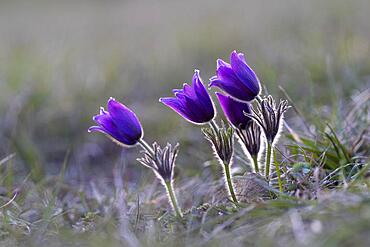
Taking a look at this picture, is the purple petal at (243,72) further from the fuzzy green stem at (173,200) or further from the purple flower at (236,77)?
the fuzzy green stem at (173,200)

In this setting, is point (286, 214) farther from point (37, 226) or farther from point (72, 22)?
point (72, 22)

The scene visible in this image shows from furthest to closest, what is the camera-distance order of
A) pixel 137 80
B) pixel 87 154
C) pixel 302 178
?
pixel 137 80, pixel 87 154, pixel 302 178

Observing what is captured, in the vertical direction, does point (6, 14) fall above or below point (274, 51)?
above

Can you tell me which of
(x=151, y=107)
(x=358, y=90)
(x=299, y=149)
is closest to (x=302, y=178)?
(x=299, y=149)

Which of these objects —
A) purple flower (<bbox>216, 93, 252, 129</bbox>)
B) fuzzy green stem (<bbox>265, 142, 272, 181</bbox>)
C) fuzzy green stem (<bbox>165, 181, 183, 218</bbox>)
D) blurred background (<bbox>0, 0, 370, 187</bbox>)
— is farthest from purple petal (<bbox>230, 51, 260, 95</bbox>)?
blurred background (<bbox>0, 0, 370, 187</bbox>)

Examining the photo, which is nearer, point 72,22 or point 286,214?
point 286,214

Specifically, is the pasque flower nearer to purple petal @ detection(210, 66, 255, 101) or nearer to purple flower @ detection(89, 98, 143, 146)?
purple flower @ detection(89, 98, 143, 146)

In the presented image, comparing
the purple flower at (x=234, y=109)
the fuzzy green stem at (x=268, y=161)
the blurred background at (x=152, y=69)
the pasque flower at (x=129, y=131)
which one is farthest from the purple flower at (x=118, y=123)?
the blurred background at (x=152, y=69)

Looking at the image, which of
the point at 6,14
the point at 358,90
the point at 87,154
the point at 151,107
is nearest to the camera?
the point at 358,90

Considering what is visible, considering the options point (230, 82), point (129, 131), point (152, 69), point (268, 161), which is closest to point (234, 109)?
point (230, 82)
